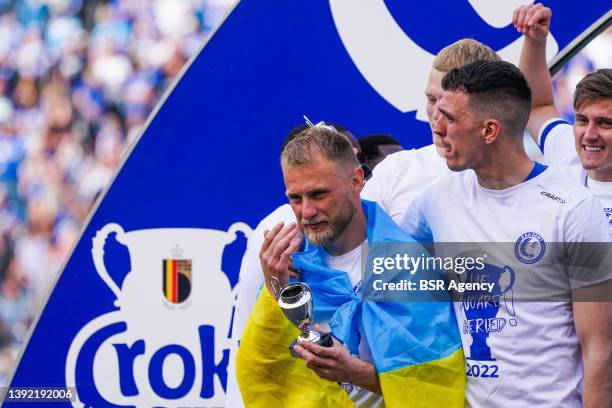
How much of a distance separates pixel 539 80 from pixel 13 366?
2135 millimetres

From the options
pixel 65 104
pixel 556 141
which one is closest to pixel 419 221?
pixel 556 141

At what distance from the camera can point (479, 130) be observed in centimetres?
247

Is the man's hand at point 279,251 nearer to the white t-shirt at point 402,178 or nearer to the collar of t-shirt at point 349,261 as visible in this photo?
the collar of t-shirt at point 349,261

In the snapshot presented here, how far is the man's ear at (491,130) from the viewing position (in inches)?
97.1

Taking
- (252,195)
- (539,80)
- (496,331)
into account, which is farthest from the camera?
(252,195)

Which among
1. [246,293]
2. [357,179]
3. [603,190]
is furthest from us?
[246,293]

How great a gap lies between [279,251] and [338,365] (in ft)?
1.04

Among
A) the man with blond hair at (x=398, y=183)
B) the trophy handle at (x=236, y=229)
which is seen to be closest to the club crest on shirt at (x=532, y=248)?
the man with blond hair at (x=398, y=183)

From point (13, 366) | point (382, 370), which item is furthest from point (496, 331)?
point (13, 366)

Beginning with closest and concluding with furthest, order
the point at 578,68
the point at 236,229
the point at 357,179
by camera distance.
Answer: the point at 357,179 → the point at 236,229 → the point at 578,68

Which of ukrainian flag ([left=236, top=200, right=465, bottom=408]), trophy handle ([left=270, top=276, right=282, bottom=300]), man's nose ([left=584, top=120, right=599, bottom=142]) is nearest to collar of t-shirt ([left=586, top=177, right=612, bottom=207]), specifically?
man's nose ([left=584, top=120, right=599, bottom=142])

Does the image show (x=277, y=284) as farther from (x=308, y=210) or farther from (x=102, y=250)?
(x=102, y=250)

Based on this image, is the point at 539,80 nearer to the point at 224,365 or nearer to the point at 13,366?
the point at 224,365

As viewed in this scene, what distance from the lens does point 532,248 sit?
7.76ft
